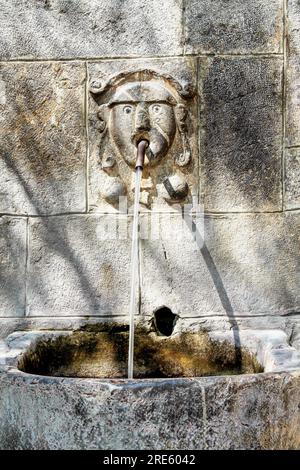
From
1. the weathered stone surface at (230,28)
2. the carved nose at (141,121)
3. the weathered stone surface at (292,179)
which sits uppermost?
the weathered stone surface at (230,28)

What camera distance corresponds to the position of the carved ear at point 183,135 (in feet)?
9.57

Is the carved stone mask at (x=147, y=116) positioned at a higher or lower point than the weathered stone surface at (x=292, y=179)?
higher

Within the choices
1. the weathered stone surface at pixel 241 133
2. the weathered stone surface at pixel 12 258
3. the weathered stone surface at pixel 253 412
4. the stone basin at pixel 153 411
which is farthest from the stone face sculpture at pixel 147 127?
the weathered stone surface at pixel 253 412

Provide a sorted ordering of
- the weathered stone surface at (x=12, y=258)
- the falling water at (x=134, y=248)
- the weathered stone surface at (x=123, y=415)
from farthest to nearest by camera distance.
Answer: the weathered stone surface at (x=12, y=258) < the falling water at (x=134, y=248) < the weathered stone surface at (x=123, y=415)

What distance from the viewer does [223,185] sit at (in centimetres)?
294

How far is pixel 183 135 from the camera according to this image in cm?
294

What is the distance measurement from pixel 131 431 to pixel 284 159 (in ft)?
4.74

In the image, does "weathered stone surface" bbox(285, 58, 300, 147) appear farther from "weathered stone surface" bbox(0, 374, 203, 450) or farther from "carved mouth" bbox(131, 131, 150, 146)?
"weathered stone surface" bbox(0, 374, 203, 450)

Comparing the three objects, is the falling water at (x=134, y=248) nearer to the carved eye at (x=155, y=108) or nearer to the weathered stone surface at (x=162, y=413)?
the carved eye at (x=155, y=108)

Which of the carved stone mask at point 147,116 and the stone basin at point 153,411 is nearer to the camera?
the stone basin at point 153,411

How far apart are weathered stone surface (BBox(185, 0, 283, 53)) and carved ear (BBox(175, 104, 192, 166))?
0.25m

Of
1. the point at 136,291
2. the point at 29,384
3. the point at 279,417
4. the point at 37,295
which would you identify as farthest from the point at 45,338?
the point at 279,417

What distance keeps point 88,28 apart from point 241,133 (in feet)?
2.61

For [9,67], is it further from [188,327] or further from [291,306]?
[291,306]
